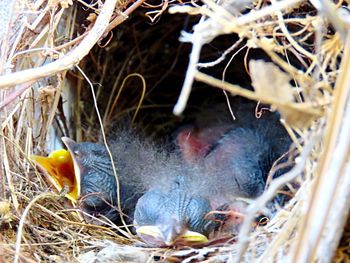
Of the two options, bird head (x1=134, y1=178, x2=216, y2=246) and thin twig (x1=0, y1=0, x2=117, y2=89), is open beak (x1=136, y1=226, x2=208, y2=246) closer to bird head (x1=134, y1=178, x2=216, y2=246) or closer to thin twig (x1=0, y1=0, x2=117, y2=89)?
bird head (x1=134, y1=178, x2=216, y2=246)

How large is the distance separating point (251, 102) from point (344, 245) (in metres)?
1.09

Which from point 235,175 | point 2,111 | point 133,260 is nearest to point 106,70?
point 235,175

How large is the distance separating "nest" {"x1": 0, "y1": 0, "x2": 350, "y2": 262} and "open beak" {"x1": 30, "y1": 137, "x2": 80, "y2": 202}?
29mm

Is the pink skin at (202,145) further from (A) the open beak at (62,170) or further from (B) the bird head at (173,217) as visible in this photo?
(A) the open beak at (62,170)

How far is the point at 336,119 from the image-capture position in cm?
81

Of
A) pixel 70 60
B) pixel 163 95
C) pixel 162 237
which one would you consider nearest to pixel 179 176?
pixel 162 237

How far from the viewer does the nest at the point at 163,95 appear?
0.83 m

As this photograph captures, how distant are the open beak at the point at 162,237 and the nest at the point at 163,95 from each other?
0.02 m

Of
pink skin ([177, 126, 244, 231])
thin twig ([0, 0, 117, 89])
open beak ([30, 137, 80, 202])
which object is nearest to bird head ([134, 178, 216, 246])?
pink skin ([177, 126, 244, 231])

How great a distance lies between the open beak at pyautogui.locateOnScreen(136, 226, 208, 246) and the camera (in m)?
1.23

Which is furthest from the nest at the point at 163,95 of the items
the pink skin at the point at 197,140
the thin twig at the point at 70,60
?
the pink skin at the point at 197,140

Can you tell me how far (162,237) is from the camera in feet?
4.02

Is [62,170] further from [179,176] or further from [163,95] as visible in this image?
[163,95]

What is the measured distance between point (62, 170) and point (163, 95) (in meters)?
0.79
